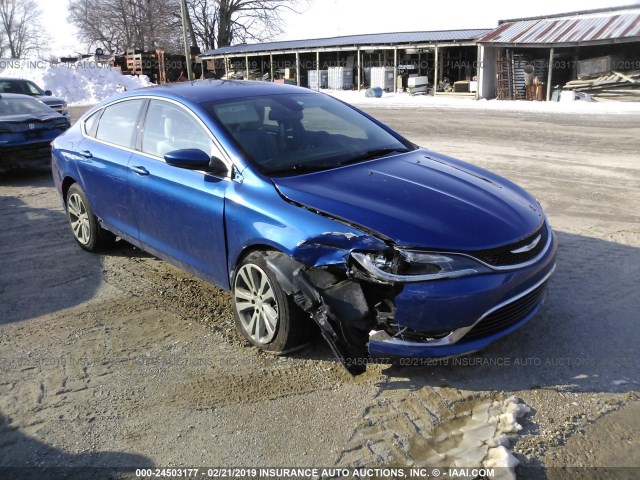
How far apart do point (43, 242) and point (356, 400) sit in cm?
466

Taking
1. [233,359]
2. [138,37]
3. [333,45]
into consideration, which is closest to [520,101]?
[333,45]

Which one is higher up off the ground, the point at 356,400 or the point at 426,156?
the point at 426,156

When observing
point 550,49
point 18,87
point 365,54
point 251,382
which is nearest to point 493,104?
point 550,49

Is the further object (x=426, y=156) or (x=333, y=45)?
(x=333, y=45)

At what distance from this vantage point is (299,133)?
173 inches

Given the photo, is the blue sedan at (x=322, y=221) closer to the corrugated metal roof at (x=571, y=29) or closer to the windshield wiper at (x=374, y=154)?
the windshield wiper at (x=374, y=154)

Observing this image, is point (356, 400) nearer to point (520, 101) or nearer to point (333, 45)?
point (520, 101)

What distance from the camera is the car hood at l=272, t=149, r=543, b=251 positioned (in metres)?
3.21

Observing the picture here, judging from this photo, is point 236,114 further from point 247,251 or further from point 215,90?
point 247,251

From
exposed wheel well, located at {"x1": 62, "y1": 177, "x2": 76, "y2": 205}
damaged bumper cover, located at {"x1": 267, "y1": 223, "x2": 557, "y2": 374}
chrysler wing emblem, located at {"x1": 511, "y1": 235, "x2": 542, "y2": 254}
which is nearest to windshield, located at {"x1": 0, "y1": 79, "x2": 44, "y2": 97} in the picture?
exposed wheel well, located at {"x1": 62, "y1": 177, "x2": 76, "y2": 205}

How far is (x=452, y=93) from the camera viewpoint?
2934 cm

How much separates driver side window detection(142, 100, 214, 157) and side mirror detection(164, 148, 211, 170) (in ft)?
0.39

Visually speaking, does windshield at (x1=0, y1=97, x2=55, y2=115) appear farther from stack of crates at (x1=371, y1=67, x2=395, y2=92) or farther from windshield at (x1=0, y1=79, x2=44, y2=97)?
stack of crates at (x1=371, y1=67, x2=395, y2=92)

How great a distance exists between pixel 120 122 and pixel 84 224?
51.3 inches
